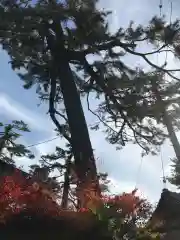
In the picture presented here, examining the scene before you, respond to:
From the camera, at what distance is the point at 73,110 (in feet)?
38.9

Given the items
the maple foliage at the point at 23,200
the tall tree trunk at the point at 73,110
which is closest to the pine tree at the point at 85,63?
the tall tree trunk at the point at 73,110

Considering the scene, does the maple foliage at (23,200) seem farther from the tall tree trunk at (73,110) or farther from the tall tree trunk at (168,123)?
the tall tree trunk at (168,123)

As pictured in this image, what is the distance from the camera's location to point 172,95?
12680 mm

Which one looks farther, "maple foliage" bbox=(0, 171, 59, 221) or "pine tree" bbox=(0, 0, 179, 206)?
"pine tree" bbox=(0, 0, 179, 206)

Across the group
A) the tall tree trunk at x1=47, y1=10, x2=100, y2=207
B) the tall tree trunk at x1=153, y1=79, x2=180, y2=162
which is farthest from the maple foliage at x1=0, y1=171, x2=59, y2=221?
the tall tree trunk at x1=153, y1=79, x2=180, y2=162

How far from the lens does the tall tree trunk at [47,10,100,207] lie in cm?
1034

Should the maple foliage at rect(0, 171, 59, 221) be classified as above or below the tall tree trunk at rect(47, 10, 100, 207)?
below

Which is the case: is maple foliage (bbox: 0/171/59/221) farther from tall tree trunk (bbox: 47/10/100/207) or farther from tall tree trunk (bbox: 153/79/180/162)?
tall tree trunk (bbox: 153/79/180/162)

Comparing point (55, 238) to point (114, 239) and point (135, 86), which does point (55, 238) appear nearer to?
point (114, 239)

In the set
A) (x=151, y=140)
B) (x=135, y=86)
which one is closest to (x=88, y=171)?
(x=135, y=86)

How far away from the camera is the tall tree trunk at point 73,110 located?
10336mm

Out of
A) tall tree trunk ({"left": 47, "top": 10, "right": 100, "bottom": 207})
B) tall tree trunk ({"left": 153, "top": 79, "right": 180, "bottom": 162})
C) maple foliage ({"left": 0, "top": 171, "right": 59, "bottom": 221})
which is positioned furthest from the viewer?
tall tree trunk ({"left": 153, "top": 79, "right": 180, "bottom": 162})

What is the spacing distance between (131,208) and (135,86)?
255 inches

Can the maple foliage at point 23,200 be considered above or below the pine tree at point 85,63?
below
